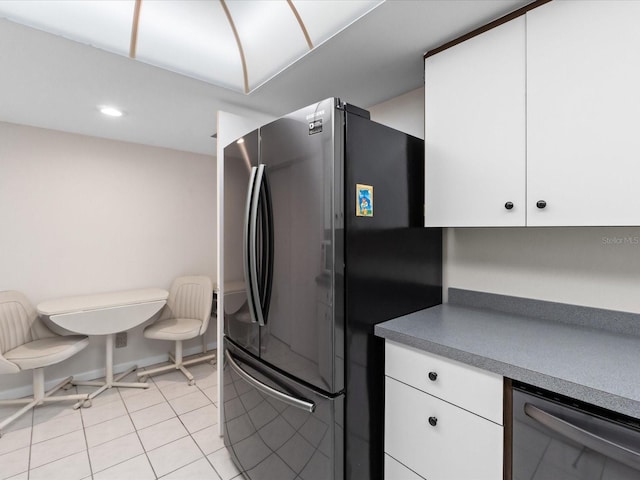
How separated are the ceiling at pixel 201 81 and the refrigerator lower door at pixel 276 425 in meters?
1.58

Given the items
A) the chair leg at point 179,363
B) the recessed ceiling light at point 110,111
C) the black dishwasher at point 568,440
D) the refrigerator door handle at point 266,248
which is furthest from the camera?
the chair leg at point 179,363

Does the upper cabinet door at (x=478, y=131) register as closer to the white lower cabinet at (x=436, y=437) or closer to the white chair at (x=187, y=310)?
the white lower cabinet at (x=436, y=437)

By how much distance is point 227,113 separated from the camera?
2.18m

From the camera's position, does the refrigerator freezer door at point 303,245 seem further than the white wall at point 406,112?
No

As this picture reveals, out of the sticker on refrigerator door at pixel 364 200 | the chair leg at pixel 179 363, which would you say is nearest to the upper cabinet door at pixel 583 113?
the sticker on refrigerator door at pixel 364 200

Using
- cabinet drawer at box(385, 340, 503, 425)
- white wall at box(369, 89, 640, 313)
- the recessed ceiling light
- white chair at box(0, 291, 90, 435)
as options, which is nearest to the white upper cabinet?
white wall at box(369, 89, 640, 313)

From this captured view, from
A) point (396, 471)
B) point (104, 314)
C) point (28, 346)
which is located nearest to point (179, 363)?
point (104, 314)

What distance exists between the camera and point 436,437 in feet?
3.92

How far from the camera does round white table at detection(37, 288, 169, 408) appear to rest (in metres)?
2.52

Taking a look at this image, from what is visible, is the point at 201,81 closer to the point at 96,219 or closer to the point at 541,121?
the point at 541,121

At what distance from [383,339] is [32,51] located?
7.24 feet

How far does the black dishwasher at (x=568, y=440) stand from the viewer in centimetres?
81

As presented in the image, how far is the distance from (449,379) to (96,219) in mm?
3418

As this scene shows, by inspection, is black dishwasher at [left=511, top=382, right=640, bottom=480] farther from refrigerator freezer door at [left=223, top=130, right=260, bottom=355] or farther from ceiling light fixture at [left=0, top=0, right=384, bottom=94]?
ceiling light fixture at [left=0, top=0, right=384, bottom=94]
